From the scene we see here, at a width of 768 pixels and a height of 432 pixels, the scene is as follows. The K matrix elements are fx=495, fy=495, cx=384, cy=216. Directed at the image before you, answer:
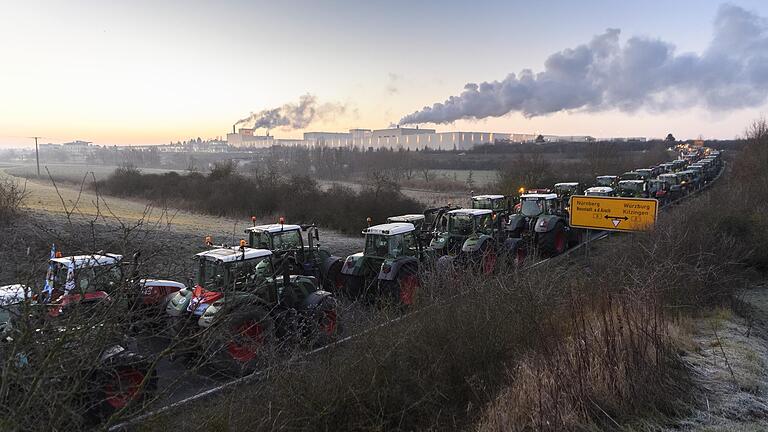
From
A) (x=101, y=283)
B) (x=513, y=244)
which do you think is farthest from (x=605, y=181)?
(x=101, y=283)

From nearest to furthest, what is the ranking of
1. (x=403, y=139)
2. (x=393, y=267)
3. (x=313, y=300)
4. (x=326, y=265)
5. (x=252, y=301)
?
(x=252, y=301), (x=313, y=300), (x=393, y=267), (x=326, y=265), (x=403, y=139)

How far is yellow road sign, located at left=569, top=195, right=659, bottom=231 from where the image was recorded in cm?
1419

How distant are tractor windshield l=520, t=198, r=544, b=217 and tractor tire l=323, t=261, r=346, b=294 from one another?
8.34m

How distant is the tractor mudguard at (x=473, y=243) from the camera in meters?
13.6

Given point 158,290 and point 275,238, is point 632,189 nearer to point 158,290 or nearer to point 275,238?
point 275,238

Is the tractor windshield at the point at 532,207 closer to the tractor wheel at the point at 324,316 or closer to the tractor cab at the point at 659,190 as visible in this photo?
the tractor wheel at the point at 324,316

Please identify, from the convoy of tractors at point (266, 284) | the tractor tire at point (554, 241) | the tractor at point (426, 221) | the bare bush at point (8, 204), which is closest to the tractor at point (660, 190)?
the convoy of tractors at point (266, 284)

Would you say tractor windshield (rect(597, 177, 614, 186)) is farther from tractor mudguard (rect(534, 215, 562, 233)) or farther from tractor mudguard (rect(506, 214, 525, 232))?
tractor mudguard (rect(506, 214, 525, 232))

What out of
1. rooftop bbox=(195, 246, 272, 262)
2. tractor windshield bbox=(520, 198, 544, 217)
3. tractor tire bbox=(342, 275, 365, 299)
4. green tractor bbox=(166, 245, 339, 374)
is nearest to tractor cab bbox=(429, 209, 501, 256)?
tractor tire bbox=(342, 275, 365, 299)

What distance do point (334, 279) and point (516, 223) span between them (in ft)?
25.1

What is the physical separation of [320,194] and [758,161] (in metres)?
29.1

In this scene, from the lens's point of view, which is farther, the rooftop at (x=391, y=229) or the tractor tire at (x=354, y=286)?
the tractor tire at (x=354, y=286)

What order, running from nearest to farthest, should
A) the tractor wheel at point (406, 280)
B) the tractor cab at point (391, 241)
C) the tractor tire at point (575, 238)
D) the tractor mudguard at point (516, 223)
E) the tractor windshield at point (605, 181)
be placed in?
the tractor wheel at point (406, 280) → the tractor cab at point (391, 241) → the tractor mudguard at point (516, 223) → the tractor tire at point (575, 238) → the tractor windshield at point (605, 181)

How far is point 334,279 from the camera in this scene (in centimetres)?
1285
